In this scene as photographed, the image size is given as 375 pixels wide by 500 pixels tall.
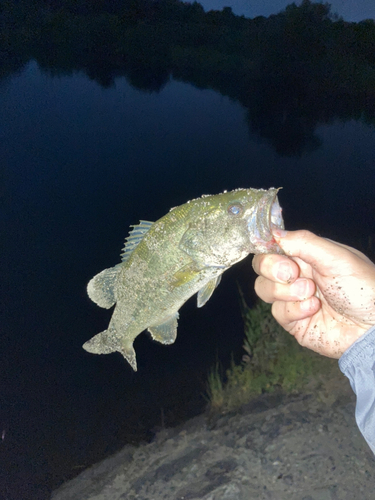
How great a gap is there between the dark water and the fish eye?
6208 millimetres

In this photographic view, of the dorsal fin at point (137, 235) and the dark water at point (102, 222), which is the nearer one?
the dorsal fin at point (137, 235)

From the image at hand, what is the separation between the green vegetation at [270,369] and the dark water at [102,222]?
1.42 m

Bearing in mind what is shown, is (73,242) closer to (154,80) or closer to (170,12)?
(154,80)

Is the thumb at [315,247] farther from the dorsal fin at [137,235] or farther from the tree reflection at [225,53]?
the tree reflection at [225,53]

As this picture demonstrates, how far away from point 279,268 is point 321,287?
0.44 meters

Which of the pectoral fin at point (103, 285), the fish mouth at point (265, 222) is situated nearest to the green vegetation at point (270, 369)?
the pectoral fin at point (103, 285)

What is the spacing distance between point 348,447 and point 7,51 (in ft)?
186

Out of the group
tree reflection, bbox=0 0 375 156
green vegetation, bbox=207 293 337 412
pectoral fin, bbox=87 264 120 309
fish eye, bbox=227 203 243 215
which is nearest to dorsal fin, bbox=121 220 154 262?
pectoral fin, bbox=87 264 120 309

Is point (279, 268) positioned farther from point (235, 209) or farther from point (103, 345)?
point (103, 345)

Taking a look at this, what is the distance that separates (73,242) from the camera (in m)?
15.8

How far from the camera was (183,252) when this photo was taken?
7.82 ft

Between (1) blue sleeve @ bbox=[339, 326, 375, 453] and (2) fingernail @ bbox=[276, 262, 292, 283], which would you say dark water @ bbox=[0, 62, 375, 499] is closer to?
(1) blue sleeve @ bbox=[339, 326, 375, 453]

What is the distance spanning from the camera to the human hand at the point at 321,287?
2.38m

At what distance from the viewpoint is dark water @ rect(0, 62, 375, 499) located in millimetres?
7770
